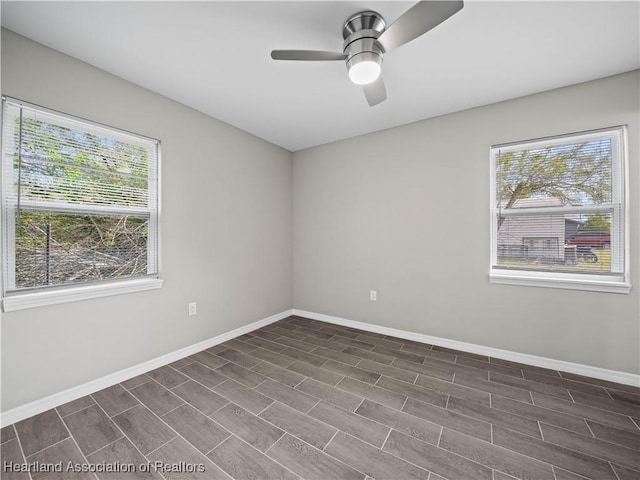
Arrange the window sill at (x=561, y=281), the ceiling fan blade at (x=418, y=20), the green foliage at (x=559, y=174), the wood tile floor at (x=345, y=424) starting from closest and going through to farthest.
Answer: the ceiling fan blade at (x=418, y=20) < the wood tile floor at (x=345, y=424) < the window sill at (x=561, y=281) < the green foliage at (x=559, y=174)

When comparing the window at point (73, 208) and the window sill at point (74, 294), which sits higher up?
the window at point (73, 208)

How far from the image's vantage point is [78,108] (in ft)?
6.52

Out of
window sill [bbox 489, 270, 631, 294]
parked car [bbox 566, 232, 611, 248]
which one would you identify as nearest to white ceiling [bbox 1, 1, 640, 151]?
parked car [bbox 566, 232, 611, 248]

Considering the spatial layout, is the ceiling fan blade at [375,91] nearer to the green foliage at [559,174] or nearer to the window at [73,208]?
the green foliage at [559,174]

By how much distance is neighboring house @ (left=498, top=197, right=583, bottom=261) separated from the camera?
242 cm

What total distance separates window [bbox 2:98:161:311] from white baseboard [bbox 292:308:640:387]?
2.47 metres

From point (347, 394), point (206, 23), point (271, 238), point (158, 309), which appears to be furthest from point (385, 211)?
point (158, 309)

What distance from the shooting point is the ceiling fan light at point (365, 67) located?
5.39 ft

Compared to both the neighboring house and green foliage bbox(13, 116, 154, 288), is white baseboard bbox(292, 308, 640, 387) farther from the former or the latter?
green foliage bbox(13, 116, 154, 288)

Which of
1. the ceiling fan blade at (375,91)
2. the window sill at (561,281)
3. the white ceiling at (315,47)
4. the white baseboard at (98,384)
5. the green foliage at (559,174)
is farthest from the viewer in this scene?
the green foliage at (559,174)

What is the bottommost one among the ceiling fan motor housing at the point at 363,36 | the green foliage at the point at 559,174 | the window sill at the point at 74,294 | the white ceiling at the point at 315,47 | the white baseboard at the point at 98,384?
the white baseboard at the point at 98,384

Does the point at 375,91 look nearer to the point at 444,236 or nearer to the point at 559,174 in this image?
the point at 444,236

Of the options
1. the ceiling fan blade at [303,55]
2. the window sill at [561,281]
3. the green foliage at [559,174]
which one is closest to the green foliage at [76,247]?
the ceiling fan blade at [303,55]

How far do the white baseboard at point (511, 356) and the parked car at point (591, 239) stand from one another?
103 centimetres
